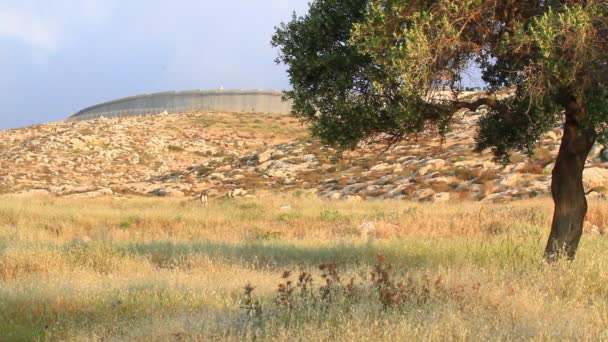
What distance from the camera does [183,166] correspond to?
52.0 meters

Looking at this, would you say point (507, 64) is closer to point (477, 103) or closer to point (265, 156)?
point (477, 103)

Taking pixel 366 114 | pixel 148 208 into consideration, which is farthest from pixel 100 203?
pixel 366 114

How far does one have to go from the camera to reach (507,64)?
35.3ft

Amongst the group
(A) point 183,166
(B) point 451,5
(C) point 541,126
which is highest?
(B) point 451,5

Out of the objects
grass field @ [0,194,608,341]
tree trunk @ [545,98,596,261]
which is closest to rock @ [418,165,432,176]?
grass field @ [0,194,608,341]

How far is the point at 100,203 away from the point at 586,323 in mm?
24552

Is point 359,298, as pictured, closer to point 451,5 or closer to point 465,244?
point 451,5

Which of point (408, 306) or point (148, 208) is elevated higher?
point (408, 306)

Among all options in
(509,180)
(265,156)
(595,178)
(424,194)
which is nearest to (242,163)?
(265,156)

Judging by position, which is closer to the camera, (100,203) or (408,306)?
(408,306)

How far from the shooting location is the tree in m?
8.84

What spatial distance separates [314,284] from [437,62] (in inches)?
148

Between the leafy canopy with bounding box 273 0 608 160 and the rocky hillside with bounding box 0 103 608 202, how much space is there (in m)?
1.48

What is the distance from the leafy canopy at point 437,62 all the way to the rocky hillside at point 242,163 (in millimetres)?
1478
